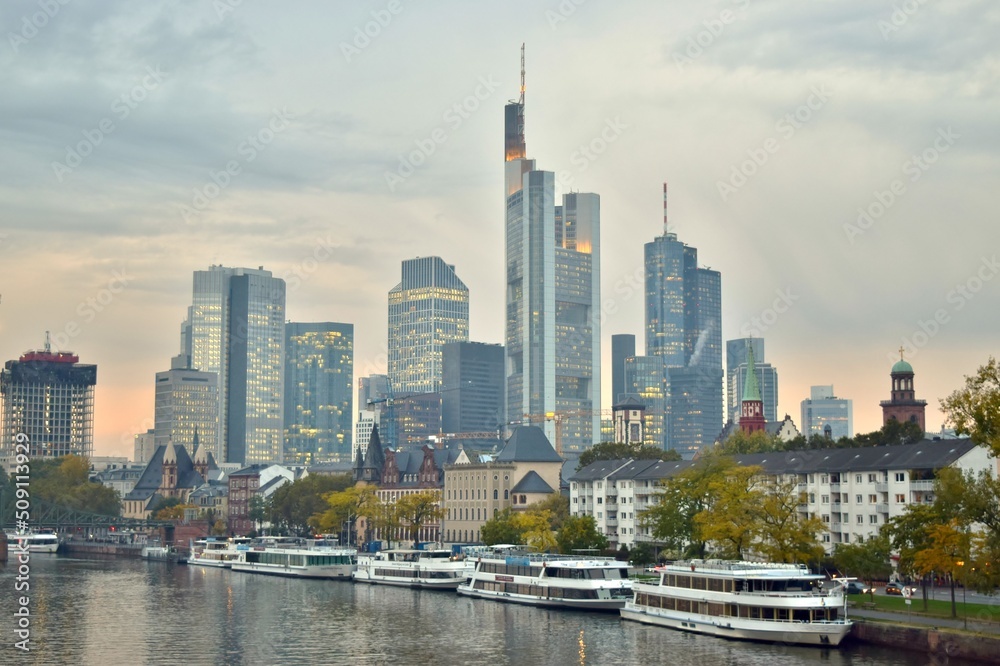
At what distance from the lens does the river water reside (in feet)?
336

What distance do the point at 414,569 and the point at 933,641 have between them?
8877cm

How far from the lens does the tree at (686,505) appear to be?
6142 inches

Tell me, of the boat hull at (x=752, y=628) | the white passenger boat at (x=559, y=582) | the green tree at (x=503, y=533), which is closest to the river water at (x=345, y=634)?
the boat hull at (x=752, y=628)

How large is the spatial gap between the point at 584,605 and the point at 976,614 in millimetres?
46358

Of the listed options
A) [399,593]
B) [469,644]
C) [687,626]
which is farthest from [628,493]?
[469,644]

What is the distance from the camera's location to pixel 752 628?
113375 millimetres

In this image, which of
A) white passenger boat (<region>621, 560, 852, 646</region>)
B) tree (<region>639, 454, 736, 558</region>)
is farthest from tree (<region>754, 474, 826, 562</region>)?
tree (<region>639, 454, 736, 558</region>)

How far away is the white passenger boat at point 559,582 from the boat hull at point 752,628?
1085cm

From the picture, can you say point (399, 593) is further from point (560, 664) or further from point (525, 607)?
point (560, 664)

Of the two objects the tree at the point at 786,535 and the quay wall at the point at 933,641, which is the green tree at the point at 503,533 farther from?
the quay wall at the point at 933,641

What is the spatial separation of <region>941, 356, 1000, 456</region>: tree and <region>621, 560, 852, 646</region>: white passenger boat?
16947 millimetres

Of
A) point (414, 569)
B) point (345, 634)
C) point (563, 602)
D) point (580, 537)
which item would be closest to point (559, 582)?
point (563, 602)

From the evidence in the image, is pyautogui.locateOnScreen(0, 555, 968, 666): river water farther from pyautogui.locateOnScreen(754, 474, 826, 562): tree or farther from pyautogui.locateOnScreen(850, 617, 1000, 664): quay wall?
pyautogui.locateOnScreen(754, 474, 826, 562): tree

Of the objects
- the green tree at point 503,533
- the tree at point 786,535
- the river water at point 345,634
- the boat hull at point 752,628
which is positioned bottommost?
the river water at point 345,634
